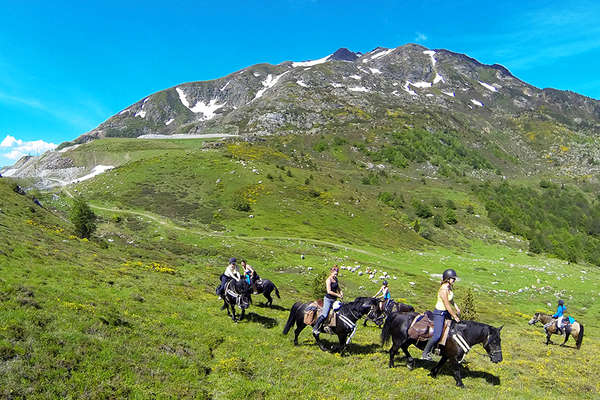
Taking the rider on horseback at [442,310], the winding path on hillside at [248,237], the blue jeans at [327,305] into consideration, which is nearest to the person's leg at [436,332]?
the rider on horseback at [442,310]

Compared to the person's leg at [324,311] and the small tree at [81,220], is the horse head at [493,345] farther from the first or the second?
the small tree at [81,220]

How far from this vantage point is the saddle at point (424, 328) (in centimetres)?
1295

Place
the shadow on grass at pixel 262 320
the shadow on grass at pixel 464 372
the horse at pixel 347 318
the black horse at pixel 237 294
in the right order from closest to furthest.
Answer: the shadow on grass at pixel 464 372 → the horse at pixel 347 318 → the black horse at pixel 237 294 → the shadow on grass at pixel 262 320

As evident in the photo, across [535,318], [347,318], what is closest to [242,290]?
[347,318]

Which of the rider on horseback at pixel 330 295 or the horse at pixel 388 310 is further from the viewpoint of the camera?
the horse at pixel 388 310

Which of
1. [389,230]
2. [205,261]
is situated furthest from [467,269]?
[205,261]

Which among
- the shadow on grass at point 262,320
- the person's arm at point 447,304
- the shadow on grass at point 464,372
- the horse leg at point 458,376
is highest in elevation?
the person's arm at point 447,304

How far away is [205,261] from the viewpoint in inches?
1631

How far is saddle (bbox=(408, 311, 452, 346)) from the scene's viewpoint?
510 inches

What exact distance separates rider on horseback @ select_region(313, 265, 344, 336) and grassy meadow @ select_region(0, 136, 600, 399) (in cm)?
151

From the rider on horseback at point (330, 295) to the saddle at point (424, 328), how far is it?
11.0 feet

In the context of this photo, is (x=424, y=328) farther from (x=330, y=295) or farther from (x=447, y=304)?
(x=330, y=295)

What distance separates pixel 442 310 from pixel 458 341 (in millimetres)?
1355

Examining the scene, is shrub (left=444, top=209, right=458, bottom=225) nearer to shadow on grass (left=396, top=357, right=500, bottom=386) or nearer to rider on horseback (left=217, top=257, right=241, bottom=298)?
shadow on grass (left=396, top=357, right=500, bottom=386)
